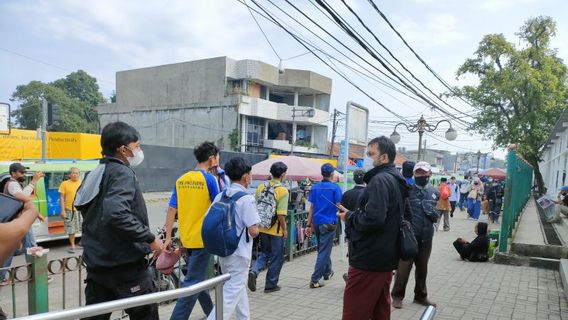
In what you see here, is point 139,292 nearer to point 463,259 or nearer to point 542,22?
point 463,259

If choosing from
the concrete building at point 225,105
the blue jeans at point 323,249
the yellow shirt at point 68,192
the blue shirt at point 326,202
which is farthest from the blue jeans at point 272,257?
the concrete building at point 225,105

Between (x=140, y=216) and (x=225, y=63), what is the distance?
1182 inches

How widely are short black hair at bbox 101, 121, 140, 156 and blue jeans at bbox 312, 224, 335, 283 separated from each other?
349cm

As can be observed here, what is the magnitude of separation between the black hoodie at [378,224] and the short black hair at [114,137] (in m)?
1.84

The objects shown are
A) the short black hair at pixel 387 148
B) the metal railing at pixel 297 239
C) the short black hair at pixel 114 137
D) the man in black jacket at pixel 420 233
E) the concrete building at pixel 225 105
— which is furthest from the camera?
the concrete building at pixel 225 105

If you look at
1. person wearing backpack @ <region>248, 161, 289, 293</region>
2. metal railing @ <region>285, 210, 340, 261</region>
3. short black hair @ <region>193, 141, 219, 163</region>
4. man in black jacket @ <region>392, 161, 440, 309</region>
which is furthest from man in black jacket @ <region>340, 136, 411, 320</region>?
metal railing @ <region>285, 210, 340, 261</region>

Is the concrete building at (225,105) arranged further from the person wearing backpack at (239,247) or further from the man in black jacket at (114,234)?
the man in black jacket at (114,234)

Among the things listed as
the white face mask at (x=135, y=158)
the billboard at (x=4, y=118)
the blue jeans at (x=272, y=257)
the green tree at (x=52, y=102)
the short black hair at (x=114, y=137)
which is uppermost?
the green tree at (x=52, y=102)

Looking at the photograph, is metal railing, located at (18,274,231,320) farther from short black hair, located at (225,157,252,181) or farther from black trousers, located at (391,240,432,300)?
black trousers, located at (391,240,432,300)

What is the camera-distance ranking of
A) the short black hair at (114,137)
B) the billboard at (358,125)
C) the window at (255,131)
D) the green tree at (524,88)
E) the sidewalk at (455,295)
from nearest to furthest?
the short black hair at (114,137)
the sidewalk at (455,295)
the billboard at (358,125)
the green tree at (524,88)
the window at (255,131)

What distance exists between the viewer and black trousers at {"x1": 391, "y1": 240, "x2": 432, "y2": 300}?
4.82 m

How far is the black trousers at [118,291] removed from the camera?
8.09 feet

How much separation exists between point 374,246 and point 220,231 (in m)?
1.24

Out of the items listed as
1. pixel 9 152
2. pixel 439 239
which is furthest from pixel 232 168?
pixel 9 152
